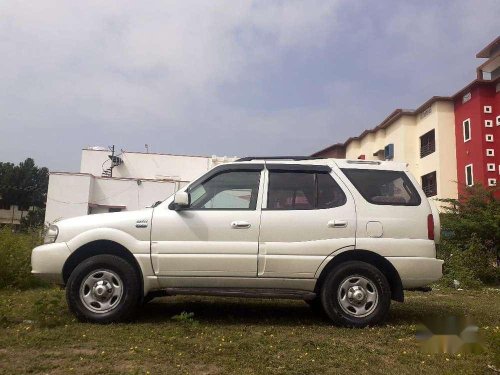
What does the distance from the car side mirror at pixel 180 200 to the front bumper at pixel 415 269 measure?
2.37 metres

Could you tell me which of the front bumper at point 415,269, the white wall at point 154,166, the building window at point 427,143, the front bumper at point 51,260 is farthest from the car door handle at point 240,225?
the white wall at point 154,166

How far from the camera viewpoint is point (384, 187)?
598 centimetres

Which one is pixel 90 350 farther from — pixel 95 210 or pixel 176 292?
pixel 95 210

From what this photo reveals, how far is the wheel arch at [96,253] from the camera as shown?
5.66 metres

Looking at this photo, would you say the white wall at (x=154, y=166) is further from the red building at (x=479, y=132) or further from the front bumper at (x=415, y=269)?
the front bumper at (x=415, y=269)

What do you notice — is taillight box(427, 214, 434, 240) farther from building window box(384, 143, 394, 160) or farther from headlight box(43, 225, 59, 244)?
building window box(384, 143, 394, 160)

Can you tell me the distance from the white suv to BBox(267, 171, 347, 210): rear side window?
0.02 m

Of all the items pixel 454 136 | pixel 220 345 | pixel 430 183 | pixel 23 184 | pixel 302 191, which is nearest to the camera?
pixel 220 345

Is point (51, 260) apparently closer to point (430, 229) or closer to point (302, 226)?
point (302, 226)

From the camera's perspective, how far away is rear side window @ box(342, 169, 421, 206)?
586 centimetres

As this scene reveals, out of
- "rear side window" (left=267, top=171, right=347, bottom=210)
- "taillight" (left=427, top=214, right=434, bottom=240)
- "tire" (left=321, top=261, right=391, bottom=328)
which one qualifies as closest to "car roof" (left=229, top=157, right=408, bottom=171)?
"rear side window" (left=267, top=171, right=347, bottom=210)

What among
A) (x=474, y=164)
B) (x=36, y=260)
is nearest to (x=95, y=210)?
(x=474, y=164)

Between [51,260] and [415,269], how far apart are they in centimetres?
411

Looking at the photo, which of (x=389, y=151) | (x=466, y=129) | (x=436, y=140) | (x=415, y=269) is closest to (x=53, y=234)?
(x=415, y=269)
